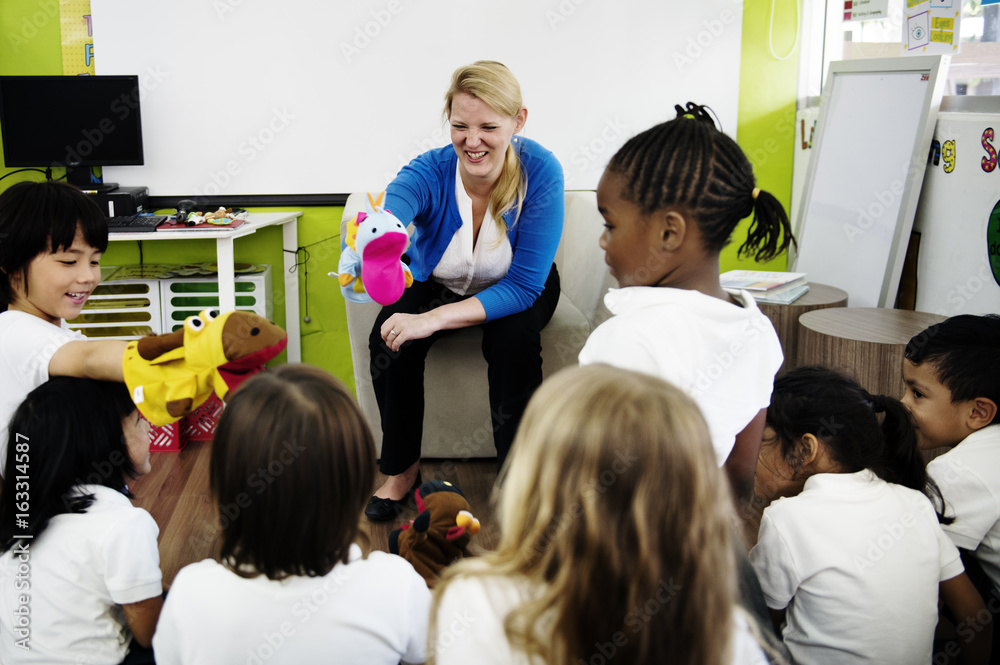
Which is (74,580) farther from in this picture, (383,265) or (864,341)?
(864,341)

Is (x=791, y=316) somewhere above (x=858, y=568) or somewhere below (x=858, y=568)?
above

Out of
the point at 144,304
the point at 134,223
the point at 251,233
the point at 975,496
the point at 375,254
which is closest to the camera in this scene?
the point at 975,496

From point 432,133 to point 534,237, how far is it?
3.59 ft

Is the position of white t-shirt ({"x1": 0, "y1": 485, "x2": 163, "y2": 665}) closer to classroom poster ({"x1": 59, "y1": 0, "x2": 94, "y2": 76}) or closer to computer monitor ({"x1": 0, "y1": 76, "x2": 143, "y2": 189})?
computer monitor ({"x1": 0, "y1": 76, "x2": 143, "y2": 189})

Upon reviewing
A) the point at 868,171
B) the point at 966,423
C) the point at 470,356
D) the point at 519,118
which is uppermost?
the point at 519,118

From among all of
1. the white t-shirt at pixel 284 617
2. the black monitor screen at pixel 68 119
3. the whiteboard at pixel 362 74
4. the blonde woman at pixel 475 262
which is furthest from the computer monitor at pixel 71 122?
the white t-shirt at pixel 284 617

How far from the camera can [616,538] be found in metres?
0.64

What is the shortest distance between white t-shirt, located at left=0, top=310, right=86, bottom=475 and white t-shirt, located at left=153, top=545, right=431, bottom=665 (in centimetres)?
47

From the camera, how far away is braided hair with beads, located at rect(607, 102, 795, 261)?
1.05 m

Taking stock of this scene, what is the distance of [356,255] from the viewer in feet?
5.55

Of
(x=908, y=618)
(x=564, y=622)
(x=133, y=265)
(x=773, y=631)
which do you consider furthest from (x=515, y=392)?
(x=133, y=265)

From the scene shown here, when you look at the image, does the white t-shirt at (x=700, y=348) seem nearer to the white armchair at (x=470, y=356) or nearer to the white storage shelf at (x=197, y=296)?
the white armchair at (x=470, y=356)

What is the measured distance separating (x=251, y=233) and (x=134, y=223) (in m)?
0.50

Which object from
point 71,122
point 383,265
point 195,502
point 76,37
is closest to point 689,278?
point 383,265
